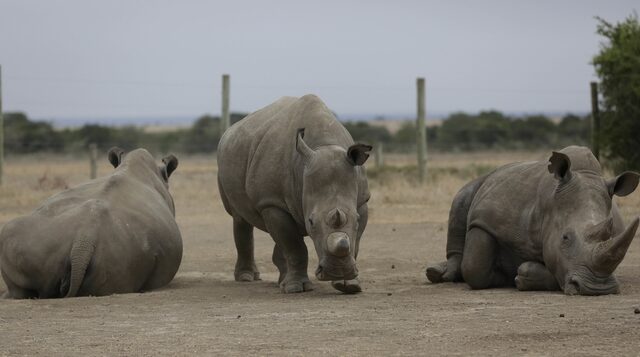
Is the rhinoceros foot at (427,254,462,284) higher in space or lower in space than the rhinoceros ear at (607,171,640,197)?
lower

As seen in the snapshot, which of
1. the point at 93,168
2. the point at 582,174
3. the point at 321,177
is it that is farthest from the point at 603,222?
the point at 93,168

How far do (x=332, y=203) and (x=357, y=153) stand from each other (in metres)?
0.48

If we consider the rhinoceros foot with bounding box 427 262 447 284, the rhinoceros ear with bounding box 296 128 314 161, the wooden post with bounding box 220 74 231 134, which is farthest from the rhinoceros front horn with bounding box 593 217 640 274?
the wooden post with bounding box 220 74 231 134

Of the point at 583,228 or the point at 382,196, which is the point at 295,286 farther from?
the point at 382,196

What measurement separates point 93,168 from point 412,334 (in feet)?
61.4

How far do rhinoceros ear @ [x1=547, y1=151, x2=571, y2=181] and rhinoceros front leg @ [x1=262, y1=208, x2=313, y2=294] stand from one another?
2291 mm

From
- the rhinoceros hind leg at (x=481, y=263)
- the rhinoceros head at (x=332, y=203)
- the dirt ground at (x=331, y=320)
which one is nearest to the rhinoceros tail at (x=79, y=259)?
the dirt ground at (x=331, y=320)

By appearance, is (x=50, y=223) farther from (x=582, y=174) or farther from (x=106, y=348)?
(x=582, y=174)

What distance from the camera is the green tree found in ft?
70.0

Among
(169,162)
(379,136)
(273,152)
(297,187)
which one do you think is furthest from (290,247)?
(379,136)

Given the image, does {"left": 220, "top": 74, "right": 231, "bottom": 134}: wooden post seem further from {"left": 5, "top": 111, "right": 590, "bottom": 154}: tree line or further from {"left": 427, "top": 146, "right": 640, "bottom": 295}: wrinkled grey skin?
{"left": 5, "top": 111, "right": 590, "bottom": 154}: tree line

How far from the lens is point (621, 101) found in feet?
71.2

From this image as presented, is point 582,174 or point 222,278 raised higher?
point 582,174

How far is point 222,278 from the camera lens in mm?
12758
